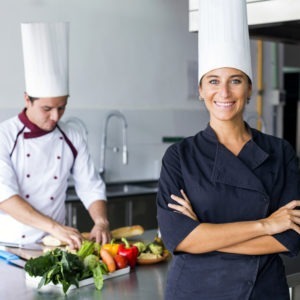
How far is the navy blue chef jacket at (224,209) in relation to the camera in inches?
66.0

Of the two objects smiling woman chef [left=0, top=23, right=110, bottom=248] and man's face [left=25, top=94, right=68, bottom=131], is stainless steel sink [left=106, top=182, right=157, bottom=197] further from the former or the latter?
man's face [left=25, top=94, right=68, bottom=131]

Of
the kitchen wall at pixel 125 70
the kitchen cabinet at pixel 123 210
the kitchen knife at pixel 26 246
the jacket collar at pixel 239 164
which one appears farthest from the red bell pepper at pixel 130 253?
the kitchen wall at pixel 125 70

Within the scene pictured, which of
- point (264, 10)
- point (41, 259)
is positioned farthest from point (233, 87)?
point (41, 259)

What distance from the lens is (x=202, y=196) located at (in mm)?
1689

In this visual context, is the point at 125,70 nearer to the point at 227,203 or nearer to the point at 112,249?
the point at 112,249

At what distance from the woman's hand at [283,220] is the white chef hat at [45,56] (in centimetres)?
136

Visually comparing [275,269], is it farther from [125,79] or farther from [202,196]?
[125,79]

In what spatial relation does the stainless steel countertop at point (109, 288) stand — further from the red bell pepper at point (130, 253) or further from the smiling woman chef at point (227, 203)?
the smiling woman chef at point (227, 203)

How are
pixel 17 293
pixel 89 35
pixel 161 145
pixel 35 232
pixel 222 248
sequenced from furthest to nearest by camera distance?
1. pixel 161 145
2. pixel 89 35
3. pixel 35 232
4. pixel 17 293
5. pixel 222 248

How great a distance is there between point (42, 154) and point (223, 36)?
120cm

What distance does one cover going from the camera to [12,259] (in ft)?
7.66

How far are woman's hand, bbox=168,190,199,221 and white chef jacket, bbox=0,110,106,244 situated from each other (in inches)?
42.9

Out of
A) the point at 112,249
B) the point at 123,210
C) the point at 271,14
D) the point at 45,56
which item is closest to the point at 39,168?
the point at 45,56

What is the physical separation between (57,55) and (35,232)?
77cm
